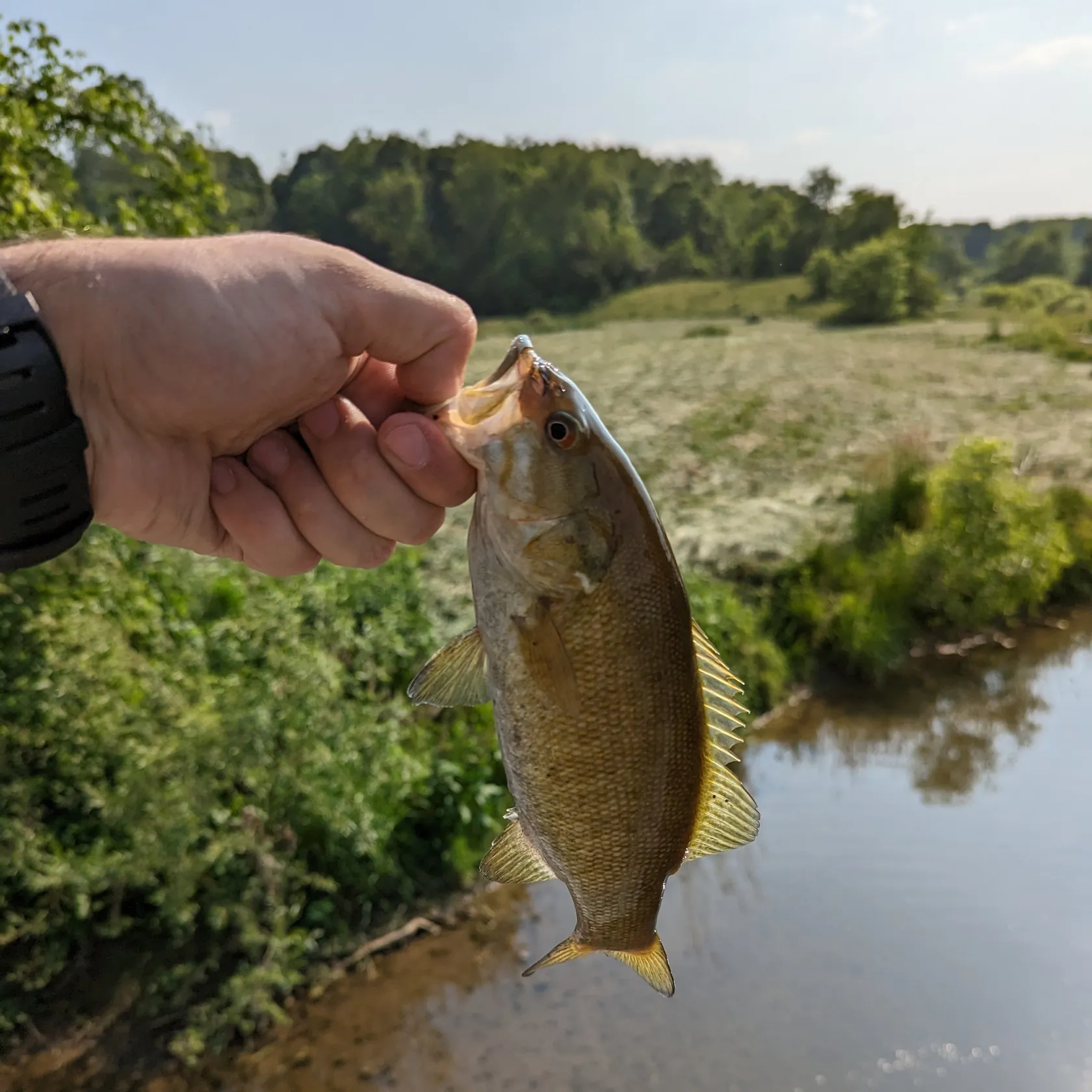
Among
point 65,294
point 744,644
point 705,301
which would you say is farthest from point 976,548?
point 705,301

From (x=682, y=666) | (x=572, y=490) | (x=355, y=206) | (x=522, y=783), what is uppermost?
(x=355, y=206)

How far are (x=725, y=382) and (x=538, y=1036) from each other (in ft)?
65.1

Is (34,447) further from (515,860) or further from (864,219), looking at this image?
(864,219)

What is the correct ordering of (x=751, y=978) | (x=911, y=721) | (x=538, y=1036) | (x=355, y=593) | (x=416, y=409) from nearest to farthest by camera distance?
1. (x=416, y=409)
2. (x=538, y=1036)
3. (x=751, y=978)
4. (x=355, y=593)
5. (x=911, y=721)

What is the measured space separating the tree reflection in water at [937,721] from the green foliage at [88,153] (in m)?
7.65

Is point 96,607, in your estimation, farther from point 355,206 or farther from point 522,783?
point 355,206

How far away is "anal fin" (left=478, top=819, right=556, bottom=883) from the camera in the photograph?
2160 millimetres

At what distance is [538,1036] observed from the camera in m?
5.77

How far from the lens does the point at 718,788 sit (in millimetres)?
2072

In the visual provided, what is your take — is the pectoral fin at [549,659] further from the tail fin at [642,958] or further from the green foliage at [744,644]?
the green foliage at [744,644]

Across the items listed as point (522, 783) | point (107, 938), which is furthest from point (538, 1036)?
point (522, 783)

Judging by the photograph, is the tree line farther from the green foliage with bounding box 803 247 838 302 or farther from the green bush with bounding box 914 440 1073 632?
the green bush with bounding box 914 440 1073 632

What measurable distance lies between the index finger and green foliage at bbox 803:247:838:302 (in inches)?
1609

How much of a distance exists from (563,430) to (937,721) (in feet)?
30.5
